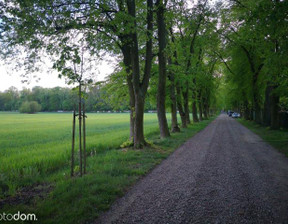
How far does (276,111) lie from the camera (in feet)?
62.5

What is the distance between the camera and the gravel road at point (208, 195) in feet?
12.4

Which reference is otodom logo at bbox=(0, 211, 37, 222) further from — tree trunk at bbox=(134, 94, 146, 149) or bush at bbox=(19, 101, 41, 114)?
bush at bbox=(19, 101, 41, 114)

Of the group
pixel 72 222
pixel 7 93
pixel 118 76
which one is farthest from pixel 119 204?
pixel 118 76

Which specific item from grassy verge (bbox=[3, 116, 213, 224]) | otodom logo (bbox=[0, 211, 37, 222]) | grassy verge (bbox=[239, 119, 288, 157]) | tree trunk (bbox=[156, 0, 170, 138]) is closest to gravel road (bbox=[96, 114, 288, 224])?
grassy verge (bbox=[3, 116, 213, 224])

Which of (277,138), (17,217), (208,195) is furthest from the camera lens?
(277,138)

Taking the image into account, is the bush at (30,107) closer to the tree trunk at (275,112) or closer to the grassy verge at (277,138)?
the tree trunk at (275,112)

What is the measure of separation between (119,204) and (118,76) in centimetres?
1160

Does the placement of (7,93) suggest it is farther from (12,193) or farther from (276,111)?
(276,111)

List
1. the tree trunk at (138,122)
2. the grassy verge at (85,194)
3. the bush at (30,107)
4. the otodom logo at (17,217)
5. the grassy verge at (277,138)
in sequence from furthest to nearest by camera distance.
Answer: the bush at (30,107)
the tree trunk at (138,122)
the grassy verge at (277,138)
the grassy verge at (85,194)
the otodom logo at (17,217)

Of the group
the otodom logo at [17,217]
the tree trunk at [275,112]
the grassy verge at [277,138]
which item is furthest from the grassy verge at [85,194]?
the tree trunk at [275,112]

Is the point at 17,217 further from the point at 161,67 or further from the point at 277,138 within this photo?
the point at 277,138

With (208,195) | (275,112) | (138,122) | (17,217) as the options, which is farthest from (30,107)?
(208,195)

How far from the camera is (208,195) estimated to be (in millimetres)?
4719

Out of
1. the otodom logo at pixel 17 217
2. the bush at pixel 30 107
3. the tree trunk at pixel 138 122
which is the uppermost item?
the bush at pixel 30 107
